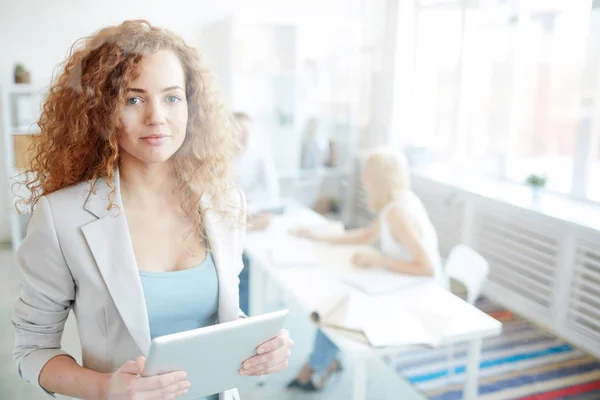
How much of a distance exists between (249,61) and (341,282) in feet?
2.39

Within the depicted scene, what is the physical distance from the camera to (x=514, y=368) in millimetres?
1435

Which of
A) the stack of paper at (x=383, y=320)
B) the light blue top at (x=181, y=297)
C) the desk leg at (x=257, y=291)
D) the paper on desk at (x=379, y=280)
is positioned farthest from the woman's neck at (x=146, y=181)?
the paper on desk at (x=379, y=280)

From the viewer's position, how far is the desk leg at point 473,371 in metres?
1.46

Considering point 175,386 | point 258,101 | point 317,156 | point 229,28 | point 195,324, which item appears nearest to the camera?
point 175,386

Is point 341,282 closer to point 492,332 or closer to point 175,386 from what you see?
point 492,332

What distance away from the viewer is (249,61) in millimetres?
1324

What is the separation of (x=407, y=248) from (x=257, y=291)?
1.75ft

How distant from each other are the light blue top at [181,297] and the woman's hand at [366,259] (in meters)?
0.87

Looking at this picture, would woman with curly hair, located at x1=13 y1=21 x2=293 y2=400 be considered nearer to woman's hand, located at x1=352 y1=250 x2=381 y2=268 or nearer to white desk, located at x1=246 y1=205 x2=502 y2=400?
white desk, located at x1=246 y1=205 x2=502 y2=400

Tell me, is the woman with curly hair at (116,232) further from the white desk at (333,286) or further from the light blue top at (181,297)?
the white desk at (333,286)

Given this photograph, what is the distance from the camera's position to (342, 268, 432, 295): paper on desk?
61.8 inches

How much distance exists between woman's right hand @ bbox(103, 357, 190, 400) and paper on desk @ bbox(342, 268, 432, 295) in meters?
0.88

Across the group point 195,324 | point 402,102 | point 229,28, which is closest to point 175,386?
point 195,324

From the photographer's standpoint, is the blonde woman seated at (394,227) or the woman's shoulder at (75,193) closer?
the woman's shoulder at (75,193)
